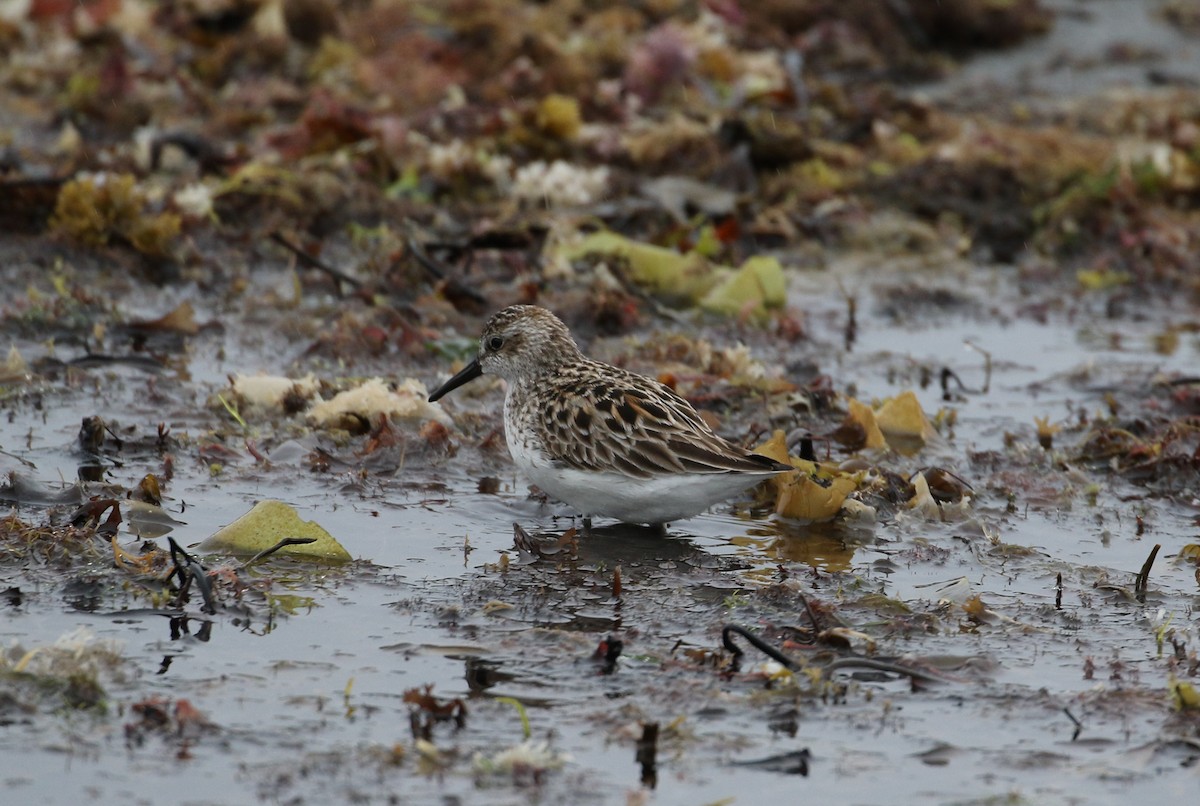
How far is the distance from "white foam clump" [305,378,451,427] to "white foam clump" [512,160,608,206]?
4097 mm

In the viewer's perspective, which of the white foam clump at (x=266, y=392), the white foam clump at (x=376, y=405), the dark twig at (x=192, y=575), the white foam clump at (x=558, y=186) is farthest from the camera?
the white foam clump at (x=558, y=186)

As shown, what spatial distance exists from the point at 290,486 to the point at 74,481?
3.30 ft

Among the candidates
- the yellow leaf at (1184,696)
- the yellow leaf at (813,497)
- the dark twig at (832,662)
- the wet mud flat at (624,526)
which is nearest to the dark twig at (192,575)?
the wet mud flat at (624,526)

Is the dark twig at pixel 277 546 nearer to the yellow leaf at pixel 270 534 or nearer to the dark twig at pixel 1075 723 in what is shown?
the yellow leaf at pixel 270 534

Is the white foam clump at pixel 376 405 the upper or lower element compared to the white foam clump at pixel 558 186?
lower

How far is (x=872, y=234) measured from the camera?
12945mm

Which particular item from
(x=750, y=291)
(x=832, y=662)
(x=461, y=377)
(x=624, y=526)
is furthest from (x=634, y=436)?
(x=750, y=291)

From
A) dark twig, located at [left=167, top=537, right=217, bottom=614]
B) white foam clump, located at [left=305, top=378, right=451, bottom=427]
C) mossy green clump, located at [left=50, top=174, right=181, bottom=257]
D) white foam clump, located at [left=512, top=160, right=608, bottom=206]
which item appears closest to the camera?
dark twig, located at [left=167, top=537, right=217, bottom=614]

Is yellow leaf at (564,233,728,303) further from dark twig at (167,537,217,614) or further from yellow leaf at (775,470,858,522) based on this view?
dark twig at (167,537,217,614)

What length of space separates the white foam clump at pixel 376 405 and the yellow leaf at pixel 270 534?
1.78 metres

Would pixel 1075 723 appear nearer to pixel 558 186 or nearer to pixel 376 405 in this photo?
pixel 376 405

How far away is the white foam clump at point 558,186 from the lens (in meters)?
12.5

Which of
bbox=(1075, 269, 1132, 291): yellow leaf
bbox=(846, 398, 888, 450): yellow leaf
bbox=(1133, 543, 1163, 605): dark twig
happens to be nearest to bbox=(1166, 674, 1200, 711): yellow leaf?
bbox=(1133, 543, 1163, 605): dark twig

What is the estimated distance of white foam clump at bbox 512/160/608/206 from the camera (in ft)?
41.0
